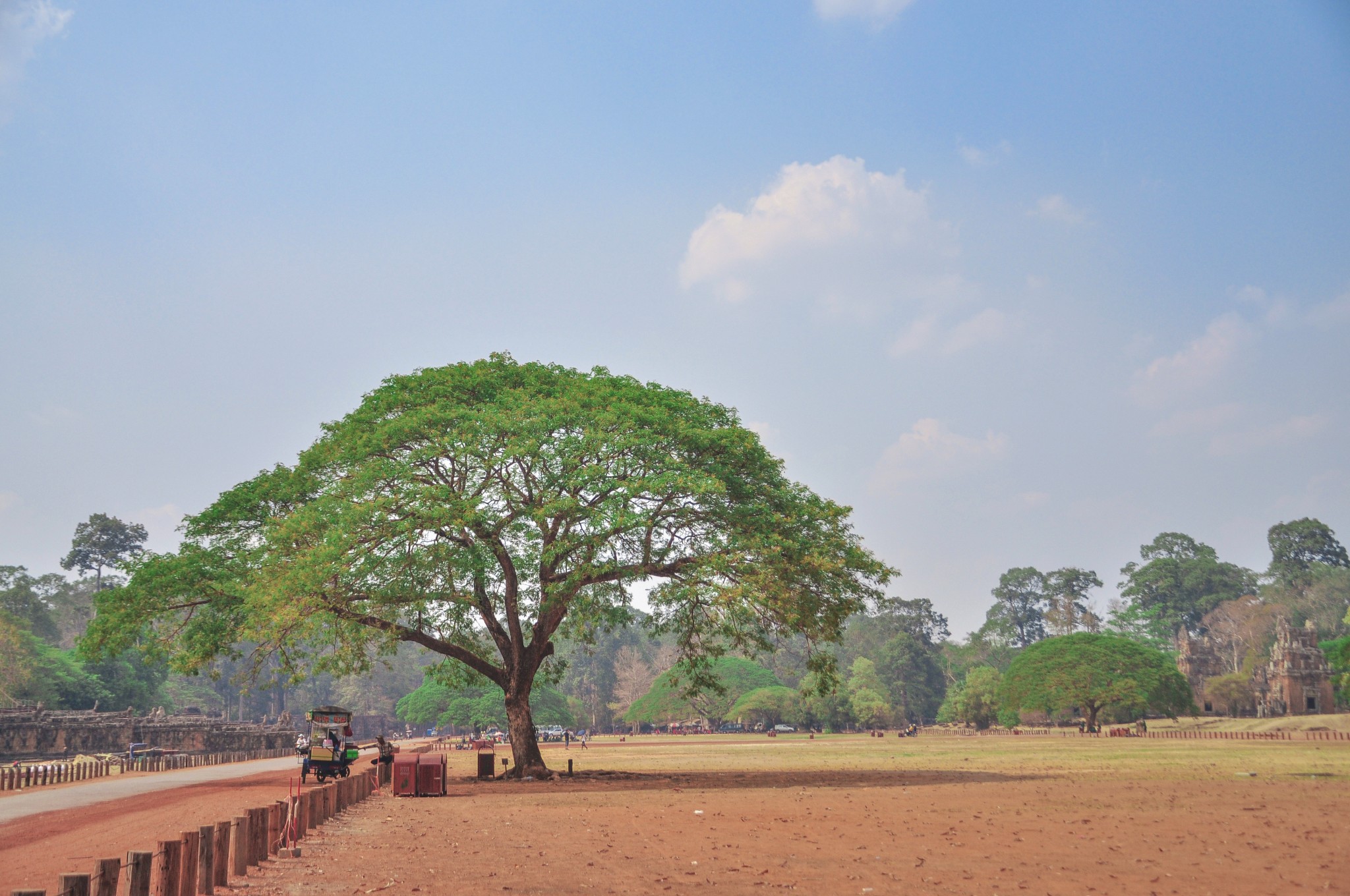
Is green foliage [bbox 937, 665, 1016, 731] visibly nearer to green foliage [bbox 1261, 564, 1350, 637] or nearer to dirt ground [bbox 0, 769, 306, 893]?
green foliage [bbox 1261, 564, 1350, 637]

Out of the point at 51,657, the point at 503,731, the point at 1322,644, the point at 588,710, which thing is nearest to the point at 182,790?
the point at 51,657

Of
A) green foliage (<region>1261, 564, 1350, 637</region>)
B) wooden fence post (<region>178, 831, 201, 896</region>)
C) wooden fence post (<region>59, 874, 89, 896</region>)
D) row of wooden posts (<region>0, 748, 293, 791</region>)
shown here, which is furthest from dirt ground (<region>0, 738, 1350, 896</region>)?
green foliage (<region>1261, 564, 1350, 637</region>)

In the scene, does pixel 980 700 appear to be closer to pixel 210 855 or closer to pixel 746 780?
pixel 746 780

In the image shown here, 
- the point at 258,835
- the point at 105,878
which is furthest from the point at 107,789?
the point at 105,878

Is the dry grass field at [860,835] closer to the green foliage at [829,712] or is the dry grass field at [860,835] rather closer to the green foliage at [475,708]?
the green foliage at [475,708]

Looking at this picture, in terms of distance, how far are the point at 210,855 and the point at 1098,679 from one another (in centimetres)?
8918

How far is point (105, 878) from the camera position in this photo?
8.55 metres

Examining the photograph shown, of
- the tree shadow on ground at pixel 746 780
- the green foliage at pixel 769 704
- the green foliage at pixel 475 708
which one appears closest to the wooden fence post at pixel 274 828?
the tree shadow on ground at pixel 746 780

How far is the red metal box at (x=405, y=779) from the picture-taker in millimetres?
30672

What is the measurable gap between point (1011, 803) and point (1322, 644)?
258 ft

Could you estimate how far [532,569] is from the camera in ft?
113

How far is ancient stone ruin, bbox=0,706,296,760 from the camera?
62.6 m

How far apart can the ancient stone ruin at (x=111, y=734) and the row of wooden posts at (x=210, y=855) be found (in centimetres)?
5321

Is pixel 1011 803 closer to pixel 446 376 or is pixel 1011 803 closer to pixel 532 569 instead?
pixel 532 569
